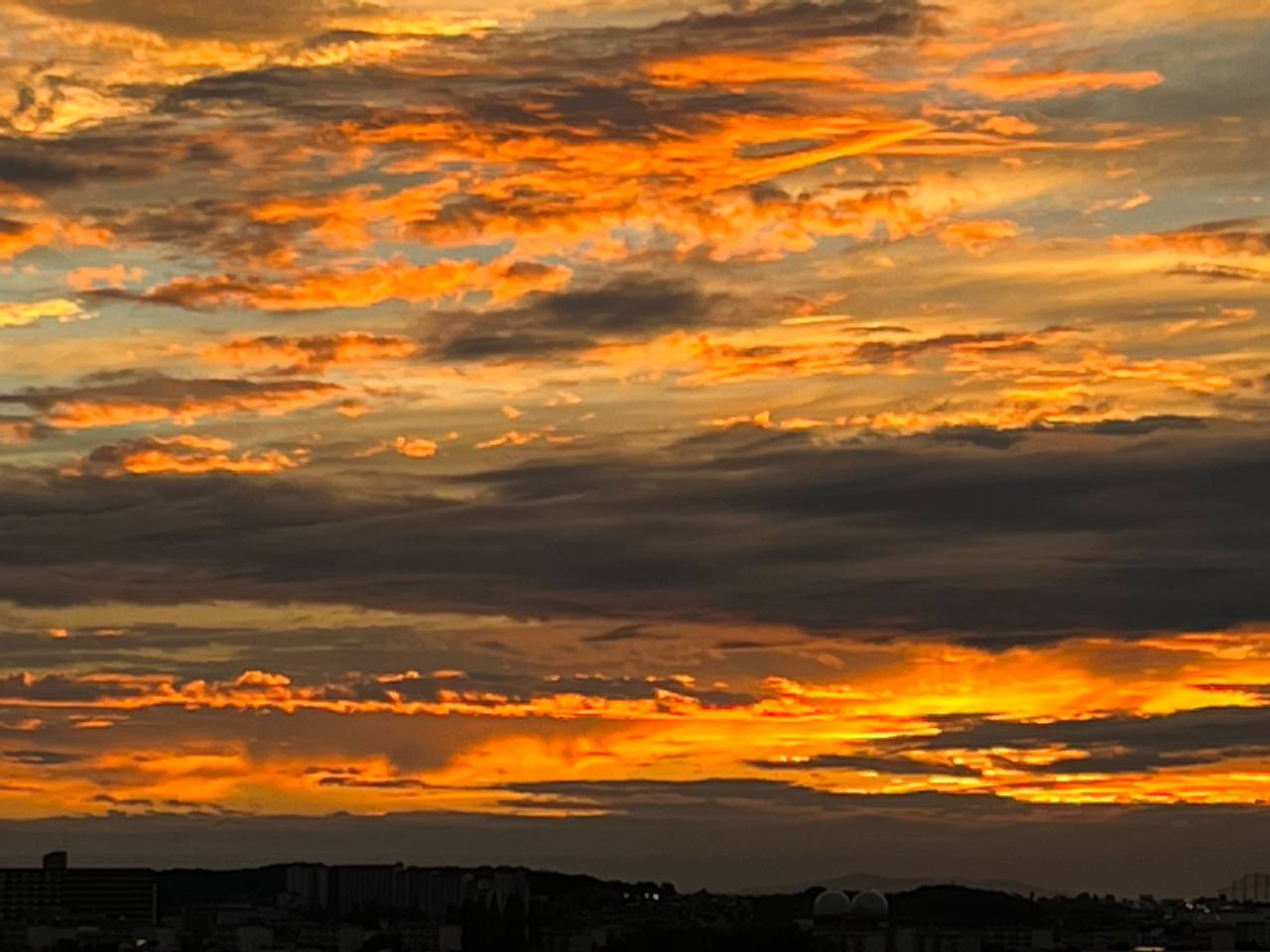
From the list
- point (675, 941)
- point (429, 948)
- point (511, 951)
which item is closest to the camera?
point (511, 951)

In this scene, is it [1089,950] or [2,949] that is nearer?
[2,949]

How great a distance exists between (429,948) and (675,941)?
2152 centimetres

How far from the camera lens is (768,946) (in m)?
180

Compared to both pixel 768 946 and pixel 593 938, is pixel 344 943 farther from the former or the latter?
pixel 768 946

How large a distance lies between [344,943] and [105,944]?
1688 cm

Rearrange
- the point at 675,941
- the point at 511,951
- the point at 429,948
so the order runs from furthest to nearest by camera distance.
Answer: the point at 429,948 < the point at 675,941 < the point at 511,951

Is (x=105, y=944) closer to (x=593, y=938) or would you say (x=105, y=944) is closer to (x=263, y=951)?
(x=263, y=951)

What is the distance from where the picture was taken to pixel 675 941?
186 m

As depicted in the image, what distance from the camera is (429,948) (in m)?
198

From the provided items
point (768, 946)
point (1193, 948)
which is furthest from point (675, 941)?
point (1193, 948)

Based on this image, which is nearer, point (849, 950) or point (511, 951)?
point (511, 951)

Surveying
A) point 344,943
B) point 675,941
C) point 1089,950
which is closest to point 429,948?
point 344,943

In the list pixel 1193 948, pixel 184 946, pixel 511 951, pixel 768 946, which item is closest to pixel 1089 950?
pixel 1193 948

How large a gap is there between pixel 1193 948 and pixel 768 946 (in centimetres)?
3270
